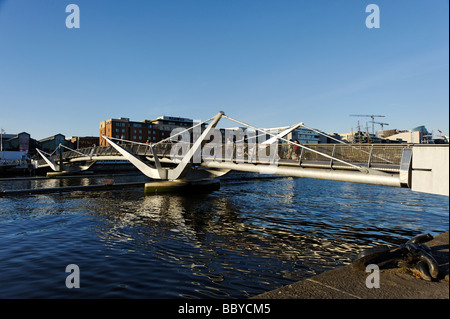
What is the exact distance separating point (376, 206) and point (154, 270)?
19485mm

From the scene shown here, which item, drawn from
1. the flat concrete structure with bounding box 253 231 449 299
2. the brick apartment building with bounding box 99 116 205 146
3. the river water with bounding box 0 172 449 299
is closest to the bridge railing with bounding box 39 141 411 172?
the river water with bounding box 0 172 449 299

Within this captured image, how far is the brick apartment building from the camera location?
103 metres

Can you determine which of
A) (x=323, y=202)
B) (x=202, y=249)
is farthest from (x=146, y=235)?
(x=323, y=202)

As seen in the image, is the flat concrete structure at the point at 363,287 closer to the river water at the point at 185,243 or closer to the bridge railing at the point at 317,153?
the river water at the point at 185,243

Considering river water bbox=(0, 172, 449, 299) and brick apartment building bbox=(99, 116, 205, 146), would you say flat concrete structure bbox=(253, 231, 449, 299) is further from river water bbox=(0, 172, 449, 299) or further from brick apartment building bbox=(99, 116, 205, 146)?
→ brick apartment building bbox=(99, 116, 205, 146)

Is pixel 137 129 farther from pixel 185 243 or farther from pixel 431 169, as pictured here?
pixel 431 169

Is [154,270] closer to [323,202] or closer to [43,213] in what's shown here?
[43,213]

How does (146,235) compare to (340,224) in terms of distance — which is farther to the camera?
(340,224)

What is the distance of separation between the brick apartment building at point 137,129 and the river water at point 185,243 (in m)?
84.6

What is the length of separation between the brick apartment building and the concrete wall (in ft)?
322

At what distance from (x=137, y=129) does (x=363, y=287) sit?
109 meters

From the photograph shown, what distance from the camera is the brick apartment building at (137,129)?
103 m

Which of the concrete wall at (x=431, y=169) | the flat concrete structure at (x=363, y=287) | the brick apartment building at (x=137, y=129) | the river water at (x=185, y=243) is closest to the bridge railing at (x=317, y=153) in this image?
the river water at (x=185, y=243)

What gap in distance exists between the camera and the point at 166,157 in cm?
3350
